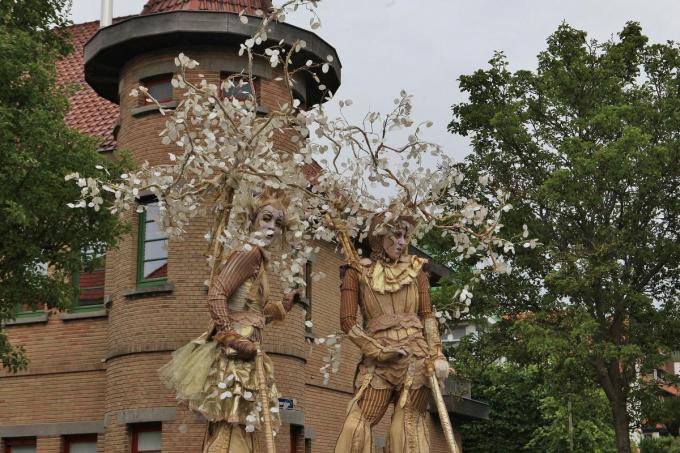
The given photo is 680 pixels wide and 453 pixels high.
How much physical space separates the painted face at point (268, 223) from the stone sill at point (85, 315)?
1094cm

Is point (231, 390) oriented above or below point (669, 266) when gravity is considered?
below

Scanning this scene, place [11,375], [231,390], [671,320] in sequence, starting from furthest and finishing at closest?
[11,375] → [671,320] → [231,390]

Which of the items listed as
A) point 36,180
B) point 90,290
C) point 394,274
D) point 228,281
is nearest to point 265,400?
point 228,281

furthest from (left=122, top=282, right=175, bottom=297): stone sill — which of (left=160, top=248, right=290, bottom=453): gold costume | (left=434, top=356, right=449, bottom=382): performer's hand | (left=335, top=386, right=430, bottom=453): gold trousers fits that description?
(left=434, top=356, right=449, bottom=382): performer's hand

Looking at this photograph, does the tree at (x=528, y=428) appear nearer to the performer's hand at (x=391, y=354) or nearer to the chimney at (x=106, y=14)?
the chimney at (x=106, y=14)

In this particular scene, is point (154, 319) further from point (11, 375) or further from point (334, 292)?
point (334, 292)

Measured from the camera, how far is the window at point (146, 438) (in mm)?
17516

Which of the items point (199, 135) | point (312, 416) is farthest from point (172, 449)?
point (199, 135)

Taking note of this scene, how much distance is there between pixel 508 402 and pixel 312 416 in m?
21.6

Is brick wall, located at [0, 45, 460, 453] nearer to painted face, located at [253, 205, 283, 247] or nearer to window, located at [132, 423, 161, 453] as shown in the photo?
window, located at [132, 423, 161, 453]

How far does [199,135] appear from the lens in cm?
1004

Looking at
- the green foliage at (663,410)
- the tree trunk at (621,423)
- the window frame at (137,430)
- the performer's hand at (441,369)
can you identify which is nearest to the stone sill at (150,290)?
the window frame at (137,430)

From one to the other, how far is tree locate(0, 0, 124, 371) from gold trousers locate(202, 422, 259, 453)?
5028 mm

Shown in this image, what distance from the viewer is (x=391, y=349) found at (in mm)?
8938
